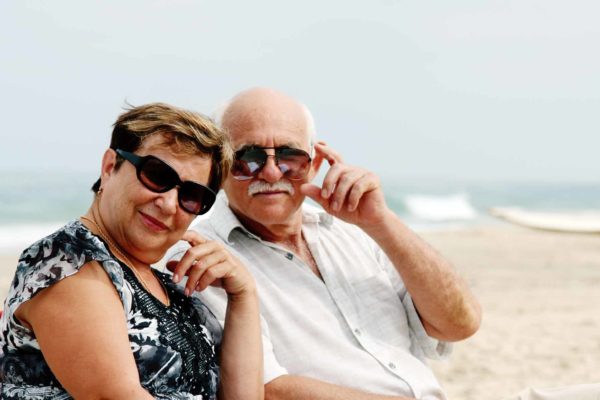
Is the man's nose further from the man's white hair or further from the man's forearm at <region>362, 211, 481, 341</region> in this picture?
the man's forearm at <region>362, 211, 481, 341</region>

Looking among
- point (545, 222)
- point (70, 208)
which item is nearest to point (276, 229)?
point (545, 222)

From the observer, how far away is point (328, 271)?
3.19 m

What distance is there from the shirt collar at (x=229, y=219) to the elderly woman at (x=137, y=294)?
556 millimetres

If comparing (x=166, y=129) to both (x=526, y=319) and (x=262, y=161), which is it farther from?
(x=526, y=319)

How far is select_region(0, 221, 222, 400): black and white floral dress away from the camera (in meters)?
2.05

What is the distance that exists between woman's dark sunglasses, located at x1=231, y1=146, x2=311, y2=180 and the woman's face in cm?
73

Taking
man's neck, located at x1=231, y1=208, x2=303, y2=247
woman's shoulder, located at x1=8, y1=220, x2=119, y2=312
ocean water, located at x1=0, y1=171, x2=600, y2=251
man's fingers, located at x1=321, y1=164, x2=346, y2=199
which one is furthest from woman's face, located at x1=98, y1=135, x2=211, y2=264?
ocean water, located at x1=0, y1=171, x2=600, y2=251

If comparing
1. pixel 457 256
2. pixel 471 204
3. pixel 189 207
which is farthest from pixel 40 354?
pixel 471 204

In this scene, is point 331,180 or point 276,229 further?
point 276,229

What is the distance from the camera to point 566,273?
48.3 ft

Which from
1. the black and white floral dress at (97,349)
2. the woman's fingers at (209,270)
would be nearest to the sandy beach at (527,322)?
the woman's fingers at (209,270)

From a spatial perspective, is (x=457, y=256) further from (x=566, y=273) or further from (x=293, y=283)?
(x=293, y=283)

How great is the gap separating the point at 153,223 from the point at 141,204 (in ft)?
0.22

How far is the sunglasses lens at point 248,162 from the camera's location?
3074mm
